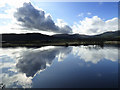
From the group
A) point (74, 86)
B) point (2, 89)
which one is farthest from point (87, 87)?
point (2, 89)

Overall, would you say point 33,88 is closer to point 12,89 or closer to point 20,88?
point 20,88

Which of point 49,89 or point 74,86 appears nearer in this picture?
point 49,89

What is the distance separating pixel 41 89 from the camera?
11.4 metres

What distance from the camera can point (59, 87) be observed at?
38.9 ft

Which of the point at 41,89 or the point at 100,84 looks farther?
the point at 100,84

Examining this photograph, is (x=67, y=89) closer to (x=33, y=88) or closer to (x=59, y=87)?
(x=59, y=87)

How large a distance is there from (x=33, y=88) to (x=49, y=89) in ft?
7.64

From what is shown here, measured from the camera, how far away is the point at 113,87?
37.5 ft

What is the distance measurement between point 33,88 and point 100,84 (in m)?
10.0

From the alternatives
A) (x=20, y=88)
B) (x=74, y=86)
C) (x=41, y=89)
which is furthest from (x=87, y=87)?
(x=20, y=88)

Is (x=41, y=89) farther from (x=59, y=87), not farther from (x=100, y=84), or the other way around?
(x=100, y=84)

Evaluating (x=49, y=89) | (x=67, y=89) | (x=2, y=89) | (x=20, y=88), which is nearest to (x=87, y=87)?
(x=67, y=89)

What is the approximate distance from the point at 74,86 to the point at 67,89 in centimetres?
134

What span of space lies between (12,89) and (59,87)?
6.70 meters
